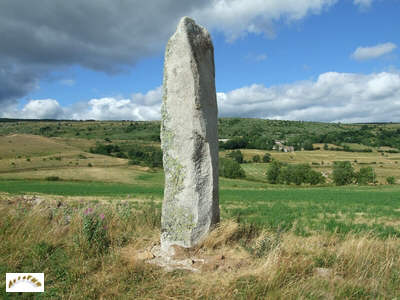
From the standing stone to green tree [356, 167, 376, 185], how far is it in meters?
69.8

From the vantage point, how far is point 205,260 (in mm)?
5012

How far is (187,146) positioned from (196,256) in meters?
1.96

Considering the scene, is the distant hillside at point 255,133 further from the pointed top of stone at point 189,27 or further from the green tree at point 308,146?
the pointed top of stone at point 189,27

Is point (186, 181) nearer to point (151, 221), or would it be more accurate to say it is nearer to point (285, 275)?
point (151, 221)

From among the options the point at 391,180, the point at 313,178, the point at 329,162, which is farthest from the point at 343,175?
the point at 329,162

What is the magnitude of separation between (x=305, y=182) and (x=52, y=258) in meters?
67.5

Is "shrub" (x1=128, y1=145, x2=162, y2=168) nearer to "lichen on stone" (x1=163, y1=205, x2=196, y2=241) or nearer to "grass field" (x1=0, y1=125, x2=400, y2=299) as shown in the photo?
"grass field" (x1=0, y1=125, x2=400, y2=299)

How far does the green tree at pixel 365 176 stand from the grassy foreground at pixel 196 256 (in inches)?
2730

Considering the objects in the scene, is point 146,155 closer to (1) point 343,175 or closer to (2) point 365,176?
(1) point 343,175

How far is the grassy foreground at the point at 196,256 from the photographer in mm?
3846

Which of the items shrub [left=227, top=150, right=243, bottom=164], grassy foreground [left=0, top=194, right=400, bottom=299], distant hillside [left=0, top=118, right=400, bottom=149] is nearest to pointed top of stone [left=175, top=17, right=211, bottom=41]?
grassy foreground [left=0, top=194, right=400, bottom=299]

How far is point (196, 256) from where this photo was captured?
17.3 ft

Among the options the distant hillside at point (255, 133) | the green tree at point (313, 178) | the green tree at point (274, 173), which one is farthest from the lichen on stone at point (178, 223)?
the distant hillside at point (255, 133)

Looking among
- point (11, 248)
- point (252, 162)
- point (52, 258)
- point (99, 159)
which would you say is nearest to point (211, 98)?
point (52, 258)
